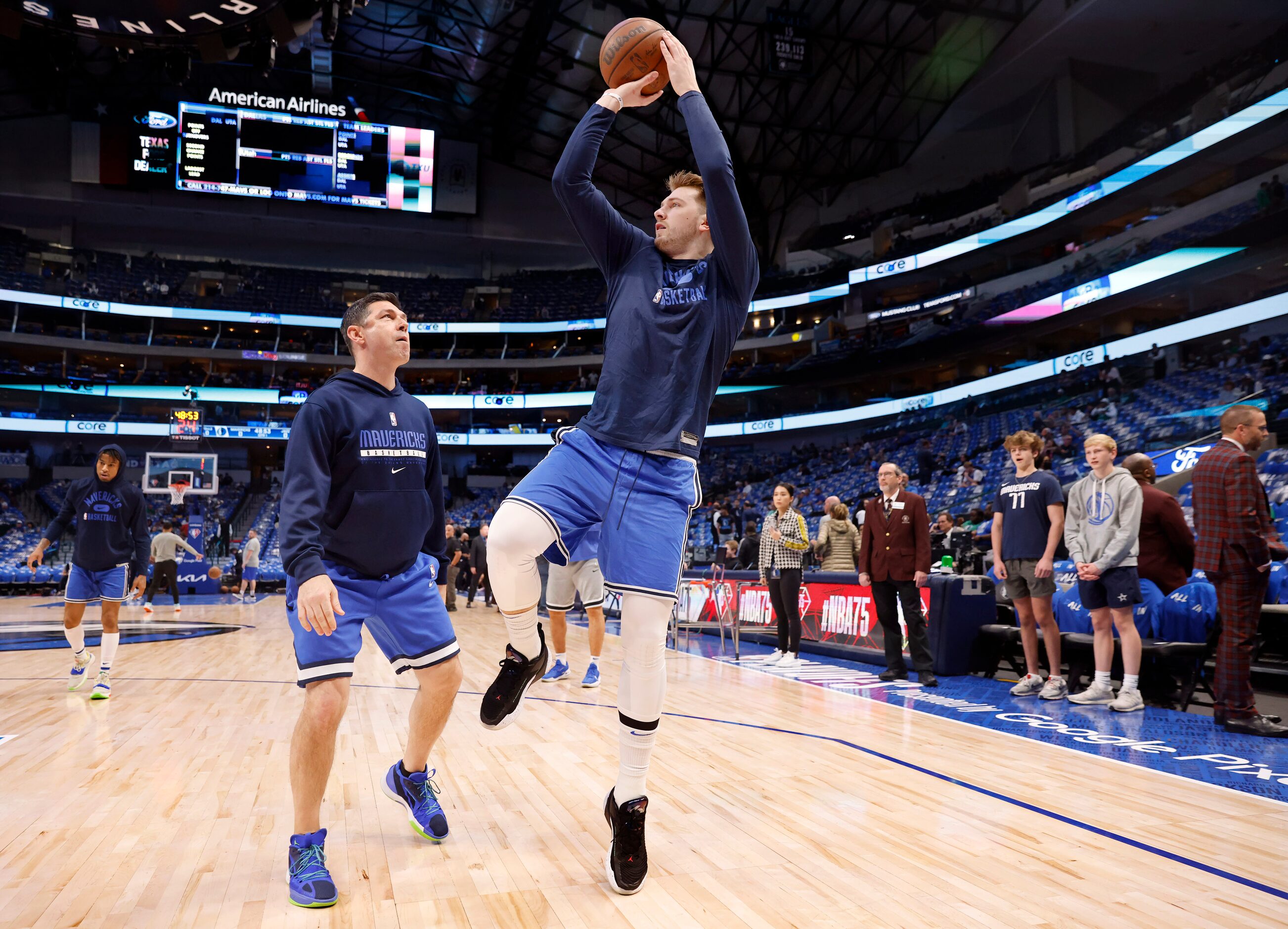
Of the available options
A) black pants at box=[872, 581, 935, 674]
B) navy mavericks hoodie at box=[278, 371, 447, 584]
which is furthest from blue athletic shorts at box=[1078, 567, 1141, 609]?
navy mavericks hoodie at box=[278, 371, 447, 584]

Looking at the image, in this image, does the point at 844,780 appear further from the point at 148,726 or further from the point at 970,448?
the point at 970,448

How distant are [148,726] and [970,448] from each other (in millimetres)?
23877

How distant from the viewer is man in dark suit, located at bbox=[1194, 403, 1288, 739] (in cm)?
476

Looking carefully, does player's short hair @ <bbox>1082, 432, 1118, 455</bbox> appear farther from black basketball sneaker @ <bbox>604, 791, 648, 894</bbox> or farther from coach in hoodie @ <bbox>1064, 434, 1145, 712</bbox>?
black basketball sneaker @ <bbox>604, 791, 648, 894</bbox>

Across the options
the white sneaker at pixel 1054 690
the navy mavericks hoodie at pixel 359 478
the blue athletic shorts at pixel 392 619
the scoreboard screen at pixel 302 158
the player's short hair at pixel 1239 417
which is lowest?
the white sneaker at pixel 1054 690

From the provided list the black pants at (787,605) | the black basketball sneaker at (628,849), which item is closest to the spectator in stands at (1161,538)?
the black pants at (787,605)

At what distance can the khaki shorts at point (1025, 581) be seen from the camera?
5.96m

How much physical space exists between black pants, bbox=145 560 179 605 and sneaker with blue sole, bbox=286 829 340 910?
14611 millimetres

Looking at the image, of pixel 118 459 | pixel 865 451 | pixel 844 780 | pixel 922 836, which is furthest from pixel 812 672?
pixel 865 451

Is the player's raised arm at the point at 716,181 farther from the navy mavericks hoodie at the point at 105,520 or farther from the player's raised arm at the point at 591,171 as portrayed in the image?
the navy mavericks hoodie at the point at 105,520

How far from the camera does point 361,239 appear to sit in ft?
124

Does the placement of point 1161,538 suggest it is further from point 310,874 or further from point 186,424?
point 186,424

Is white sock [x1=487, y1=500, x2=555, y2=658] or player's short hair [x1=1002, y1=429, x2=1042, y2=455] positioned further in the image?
player's short hair [x1=1002, y1=429, x2=1042, y2=455]

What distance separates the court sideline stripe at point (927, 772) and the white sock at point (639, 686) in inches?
67.3
